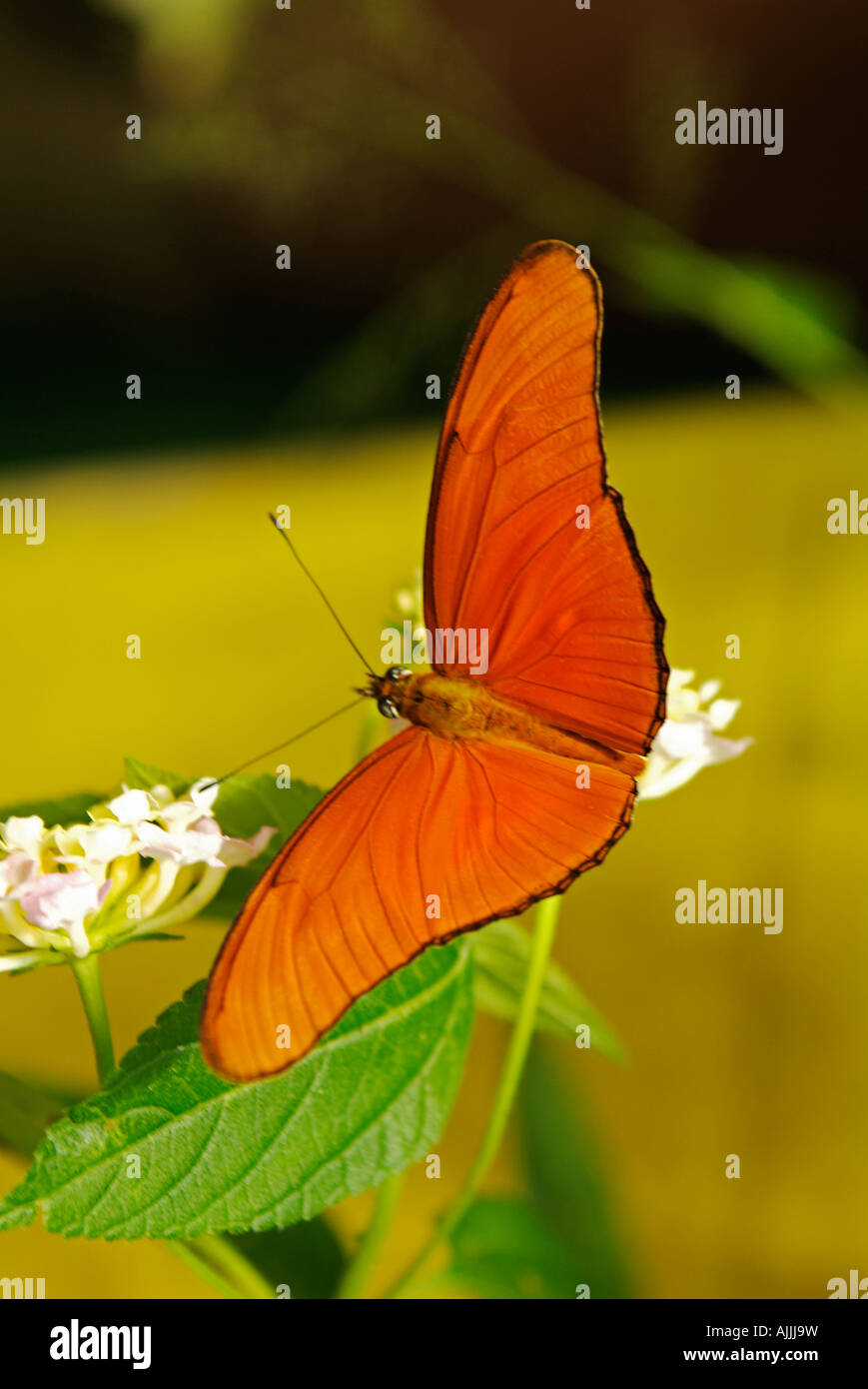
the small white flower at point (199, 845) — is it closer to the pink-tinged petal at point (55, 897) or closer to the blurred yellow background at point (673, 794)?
the pink-tinged petal at point (55, 897)

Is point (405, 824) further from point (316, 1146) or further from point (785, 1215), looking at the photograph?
point (785, 1215)

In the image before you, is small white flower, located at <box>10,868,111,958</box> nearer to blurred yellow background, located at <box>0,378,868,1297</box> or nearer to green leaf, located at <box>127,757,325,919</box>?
green leaf, located at <box>127,757,325,919</box>

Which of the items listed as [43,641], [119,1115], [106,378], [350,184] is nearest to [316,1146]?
[119,1115]

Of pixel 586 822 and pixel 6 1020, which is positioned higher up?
pixel 586 822

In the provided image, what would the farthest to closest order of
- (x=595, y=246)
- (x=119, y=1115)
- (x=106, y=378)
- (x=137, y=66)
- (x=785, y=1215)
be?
(x=106, y=378) → (x=137, y=66) → (x=595, y=246) → (x=785, y=1215) → (x=119, y=1115)

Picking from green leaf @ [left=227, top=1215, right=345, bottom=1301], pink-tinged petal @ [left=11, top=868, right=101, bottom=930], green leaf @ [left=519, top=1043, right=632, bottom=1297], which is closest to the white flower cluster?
pink-tinged petal @ [left=11, top=868, right=101, bottom=930]

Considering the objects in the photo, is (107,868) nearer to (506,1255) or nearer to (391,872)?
(391,872)
